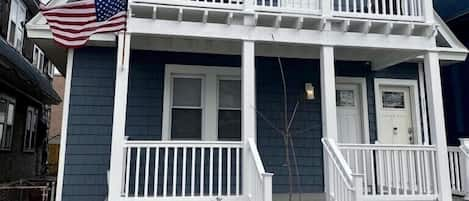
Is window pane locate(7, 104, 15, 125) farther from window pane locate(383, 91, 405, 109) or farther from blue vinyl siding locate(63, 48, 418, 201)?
window pane locate(383, 91, 405, 109)

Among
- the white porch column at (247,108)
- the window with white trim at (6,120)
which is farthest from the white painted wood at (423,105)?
the window with white trim at (6,120)

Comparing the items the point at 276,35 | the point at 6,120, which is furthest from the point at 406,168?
the point at 6,120

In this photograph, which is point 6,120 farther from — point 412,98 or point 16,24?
point 412,98

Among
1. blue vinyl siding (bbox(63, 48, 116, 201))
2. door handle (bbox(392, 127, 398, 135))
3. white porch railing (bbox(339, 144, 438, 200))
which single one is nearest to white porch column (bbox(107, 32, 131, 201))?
blue vinyl siding (bbox(63, 48, 116, 201))

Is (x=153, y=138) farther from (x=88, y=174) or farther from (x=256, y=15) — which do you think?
(x=256, y=15)

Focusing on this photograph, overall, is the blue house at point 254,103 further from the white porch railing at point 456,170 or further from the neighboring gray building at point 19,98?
the neighboring gray building at point 19,98

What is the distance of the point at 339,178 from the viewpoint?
17.7ft

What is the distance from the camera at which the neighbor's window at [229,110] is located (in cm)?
723

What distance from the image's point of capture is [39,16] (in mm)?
6590

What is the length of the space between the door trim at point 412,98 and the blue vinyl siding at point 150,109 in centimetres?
11

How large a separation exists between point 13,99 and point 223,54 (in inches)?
301

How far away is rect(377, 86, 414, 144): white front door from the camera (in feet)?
26.2

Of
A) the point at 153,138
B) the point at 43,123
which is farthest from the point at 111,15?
the point at 43,123

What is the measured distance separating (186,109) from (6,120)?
6.83 metres
